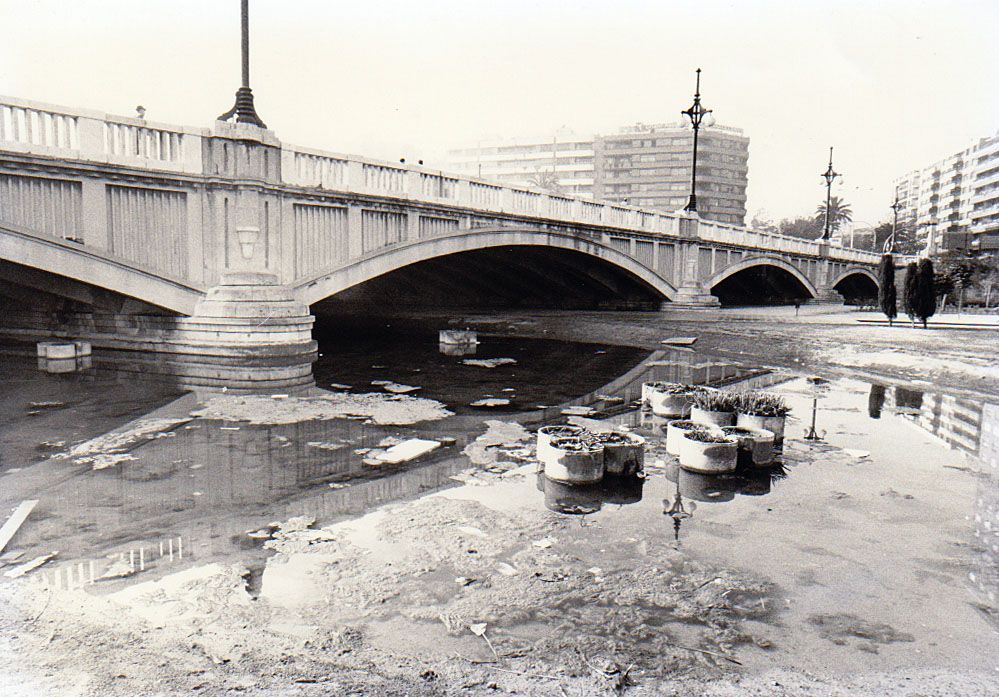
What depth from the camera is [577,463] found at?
6.04m

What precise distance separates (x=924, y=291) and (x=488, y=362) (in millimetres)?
11180

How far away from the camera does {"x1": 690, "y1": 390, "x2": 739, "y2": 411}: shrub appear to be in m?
7.84

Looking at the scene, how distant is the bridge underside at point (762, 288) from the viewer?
40.8 m

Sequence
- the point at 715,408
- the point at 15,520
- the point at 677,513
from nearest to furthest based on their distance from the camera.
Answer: the point at 15,520
the point at 677,513
the point at 715,408

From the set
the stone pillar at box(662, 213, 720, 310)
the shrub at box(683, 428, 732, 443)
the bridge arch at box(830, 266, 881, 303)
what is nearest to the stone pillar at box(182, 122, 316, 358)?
the shrub at box(683, 428, 732, 443)

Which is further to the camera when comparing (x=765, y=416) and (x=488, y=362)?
(x=488, y=362)

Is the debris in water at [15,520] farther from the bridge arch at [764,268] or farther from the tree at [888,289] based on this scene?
the bridge arch at [764,268]

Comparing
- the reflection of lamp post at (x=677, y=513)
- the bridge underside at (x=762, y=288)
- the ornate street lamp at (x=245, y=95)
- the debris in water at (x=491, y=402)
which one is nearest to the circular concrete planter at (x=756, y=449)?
the reflection of lamp post at (x=677, y=513)

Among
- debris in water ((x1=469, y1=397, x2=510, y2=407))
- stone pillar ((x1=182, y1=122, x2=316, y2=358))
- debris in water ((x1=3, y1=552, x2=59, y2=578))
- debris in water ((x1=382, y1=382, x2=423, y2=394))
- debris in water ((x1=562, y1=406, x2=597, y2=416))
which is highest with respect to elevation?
stone pillar ((x1=182, y1=122, x2=316, y2=358))

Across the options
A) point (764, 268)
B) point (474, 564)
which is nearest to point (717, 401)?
point (474, 564)

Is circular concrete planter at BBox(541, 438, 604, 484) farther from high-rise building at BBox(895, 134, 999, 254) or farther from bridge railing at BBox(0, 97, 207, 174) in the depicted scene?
high-rise building at BBox(895, 134, 999, 254)

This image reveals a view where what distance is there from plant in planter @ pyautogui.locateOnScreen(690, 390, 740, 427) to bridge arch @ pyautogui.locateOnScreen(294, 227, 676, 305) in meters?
9.89

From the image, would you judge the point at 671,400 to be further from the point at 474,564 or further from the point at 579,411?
the point at 474,564

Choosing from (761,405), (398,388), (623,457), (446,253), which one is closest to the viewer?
(623,457)
